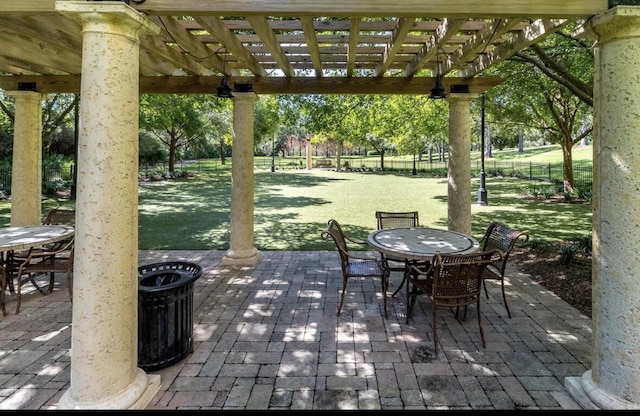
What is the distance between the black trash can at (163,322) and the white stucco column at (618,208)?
10.8ft

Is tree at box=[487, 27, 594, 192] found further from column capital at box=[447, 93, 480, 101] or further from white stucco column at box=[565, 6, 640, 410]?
white stucco column at box=[565, 6, 640, 410]

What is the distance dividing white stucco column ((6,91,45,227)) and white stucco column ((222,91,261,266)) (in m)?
3.58

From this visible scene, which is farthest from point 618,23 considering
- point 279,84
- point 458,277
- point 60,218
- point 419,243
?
point 60,218

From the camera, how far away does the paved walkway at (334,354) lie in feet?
9.25

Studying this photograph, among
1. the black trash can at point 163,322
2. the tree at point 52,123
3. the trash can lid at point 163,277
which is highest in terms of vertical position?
the tree at point 52,123

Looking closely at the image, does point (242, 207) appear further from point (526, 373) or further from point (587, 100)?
point (587, 100)

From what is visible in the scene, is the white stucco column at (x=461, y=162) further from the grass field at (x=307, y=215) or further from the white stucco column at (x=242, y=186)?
the white stucco column at (x=242, y=186)

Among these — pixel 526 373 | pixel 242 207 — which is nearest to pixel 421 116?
pixel 242 207

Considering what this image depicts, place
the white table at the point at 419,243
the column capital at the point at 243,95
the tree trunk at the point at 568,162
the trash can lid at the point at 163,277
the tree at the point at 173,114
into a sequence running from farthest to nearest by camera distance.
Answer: the tree trunk at the point at 568,162
the tree at the point at 173,114
the column capital at the point at 243,95
the white table at the point at 419,243
the trash can lid at the point at 163,277

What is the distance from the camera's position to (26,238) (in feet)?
15.6

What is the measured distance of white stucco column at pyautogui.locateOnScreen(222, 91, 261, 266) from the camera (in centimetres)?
657

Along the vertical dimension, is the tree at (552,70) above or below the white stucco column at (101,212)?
above

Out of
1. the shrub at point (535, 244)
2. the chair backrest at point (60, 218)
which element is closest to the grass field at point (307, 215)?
the shrub at point (535, 244)

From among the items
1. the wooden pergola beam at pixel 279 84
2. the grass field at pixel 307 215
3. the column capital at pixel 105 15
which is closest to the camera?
the column capital at pixel 105 15
